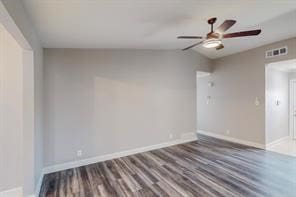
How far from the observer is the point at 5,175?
258 centimetres

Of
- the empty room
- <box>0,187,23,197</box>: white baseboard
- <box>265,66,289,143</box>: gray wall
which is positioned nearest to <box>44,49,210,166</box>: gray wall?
the empty room

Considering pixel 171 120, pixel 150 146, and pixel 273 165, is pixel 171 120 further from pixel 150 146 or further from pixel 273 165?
pixel 273 165

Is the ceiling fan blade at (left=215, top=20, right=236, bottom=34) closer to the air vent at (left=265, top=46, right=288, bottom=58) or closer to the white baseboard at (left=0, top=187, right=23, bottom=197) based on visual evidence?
the air vent at (left=265, top=46, right=288, bottom=58)

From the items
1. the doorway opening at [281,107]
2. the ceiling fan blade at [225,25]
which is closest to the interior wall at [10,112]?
the ceiling fan blade at [225,25]

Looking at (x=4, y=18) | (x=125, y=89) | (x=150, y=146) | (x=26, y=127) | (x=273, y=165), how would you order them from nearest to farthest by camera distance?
(x=4, y=18), (x=26, y=127), (x=273, y=165), (x=125, y=89), (x=150, y=146)

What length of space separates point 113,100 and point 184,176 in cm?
231

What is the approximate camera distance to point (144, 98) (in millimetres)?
4664

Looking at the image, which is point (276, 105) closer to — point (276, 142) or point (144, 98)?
point (276, 142)

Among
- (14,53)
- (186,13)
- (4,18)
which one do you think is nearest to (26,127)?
(14,53)

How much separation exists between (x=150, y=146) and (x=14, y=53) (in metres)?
3.63

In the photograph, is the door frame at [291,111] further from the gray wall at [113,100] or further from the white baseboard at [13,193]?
the white baseboard at [13,193]

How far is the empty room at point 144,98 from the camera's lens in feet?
8.14

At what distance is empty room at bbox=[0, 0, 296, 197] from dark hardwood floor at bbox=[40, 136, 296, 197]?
3 cm

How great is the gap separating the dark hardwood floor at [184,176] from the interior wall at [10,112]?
1.91 feet
